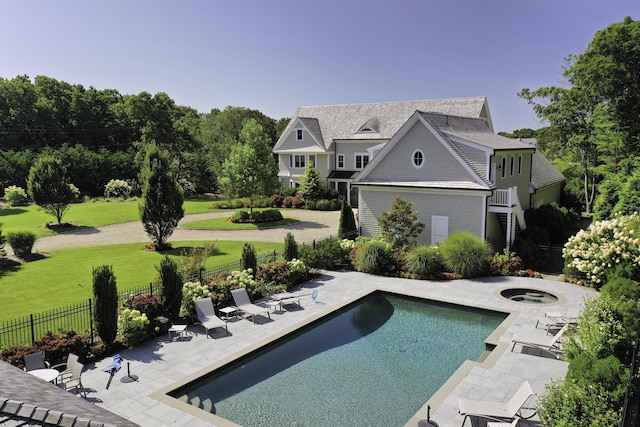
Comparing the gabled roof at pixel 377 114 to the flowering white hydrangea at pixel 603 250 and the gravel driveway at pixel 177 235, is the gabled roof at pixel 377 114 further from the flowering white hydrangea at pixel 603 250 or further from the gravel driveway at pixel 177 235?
the flowering white hydrangea at pixel 603 250

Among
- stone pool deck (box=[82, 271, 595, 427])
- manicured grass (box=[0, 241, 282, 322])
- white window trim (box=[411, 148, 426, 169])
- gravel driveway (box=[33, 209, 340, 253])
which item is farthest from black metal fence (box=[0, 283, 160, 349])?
white window trim (box=[411, 148, 426, 169])

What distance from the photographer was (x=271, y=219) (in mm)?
36906

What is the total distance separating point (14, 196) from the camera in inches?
1759

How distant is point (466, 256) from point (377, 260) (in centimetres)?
399

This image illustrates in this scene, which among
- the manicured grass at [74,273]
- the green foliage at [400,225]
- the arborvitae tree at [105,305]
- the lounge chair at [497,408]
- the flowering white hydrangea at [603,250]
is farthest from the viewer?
the green foliage at [400,225]

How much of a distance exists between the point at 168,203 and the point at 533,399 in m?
20.4

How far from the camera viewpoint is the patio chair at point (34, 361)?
11.0m

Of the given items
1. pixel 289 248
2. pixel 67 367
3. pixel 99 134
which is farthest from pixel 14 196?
pixel 67 367

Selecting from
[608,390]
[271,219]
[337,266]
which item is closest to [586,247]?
[337,266]

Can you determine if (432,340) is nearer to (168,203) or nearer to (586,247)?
(586,247)

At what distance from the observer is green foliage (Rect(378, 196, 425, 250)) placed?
76.6 ft

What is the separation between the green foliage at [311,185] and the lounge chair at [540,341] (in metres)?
32.0

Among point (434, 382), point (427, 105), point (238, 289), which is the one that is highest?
point (427, 105)

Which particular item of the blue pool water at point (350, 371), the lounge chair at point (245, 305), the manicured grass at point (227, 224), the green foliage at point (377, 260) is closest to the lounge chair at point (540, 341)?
the blue pool water at point (350, 371)
